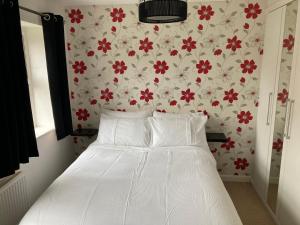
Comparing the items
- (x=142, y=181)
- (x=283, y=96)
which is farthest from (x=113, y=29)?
(x=283, y=96)

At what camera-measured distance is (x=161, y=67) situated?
285 cm

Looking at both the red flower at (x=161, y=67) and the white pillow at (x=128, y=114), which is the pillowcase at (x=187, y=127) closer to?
the white pillow at (x=128, y=114)

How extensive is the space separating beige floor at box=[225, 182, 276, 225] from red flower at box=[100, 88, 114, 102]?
1814mm

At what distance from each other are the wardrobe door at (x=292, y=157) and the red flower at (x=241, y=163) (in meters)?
0.93

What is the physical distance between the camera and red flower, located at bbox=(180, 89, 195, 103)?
288 centimetres

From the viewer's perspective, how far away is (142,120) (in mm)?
2764

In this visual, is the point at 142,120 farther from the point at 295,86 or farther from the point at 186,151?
the point at 295,86

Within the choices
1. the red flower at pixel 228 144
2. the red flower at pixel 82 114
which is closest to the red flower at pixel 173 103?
the red flower at pixel 228 144

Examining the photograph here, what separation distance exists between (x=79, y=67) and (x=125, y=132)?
1.03 meters

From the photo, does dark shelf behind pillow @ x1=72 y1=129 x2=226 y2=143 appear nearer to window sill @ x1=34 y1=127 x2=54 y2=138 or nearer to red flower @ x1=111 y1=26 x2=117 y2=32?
window sill @ x1=34 y1=127 x2=54 y2=138

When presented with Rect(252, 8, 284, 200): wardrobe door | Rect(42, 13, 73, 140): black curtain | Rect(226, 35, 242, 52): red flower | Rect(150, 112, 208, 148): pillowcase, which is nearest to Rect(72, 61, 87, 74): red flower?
Rect(42, 13, 73, 140): black curtain

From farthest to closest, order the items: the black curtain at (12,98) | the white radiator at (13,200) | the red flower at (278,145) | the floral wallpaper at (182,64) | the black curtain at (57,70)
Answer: the floral wallpaper at (182,64), the black curtain at (57,70), the red flower at (278,145), the white radiator at (13,200), the black curtain at (12,98)

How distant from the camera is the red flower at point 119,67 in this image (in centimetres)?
290

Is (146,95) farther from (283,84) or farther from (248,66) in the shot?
(283,84)
